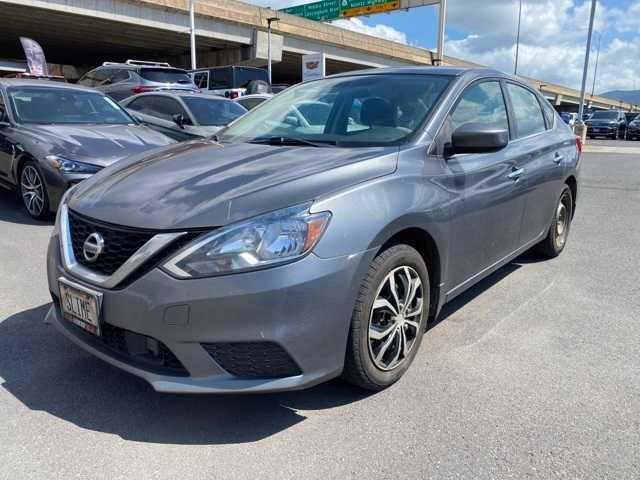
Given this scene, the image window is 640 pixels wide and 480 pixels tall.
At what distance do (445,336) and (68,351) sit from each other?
7.30 feet

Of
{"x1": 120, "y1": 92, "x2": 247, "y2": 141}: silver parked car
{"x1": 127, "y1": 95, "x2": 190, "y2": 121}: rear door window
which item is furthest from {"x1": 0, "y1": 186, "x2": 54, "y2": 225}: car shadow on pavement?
{"x1": 127, "y1": 95, "x2": 190, "y2": 121}: rear door window

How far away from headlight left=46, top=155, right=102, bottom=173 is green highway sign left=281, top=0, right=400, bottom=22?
32.8 metres

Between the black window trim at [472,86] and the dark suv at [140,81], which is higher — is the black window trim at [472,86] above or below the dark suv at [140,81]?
below

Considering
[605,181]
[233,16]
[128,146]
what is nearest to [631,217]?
[605,181]

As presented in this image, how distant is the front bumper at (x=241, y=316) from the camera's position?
2.13 m

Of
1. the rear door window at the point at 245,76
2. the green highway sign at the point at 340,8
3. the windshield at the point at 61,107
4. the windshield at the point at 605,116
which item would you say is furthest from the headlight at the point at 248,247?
the green highway sign at the point at 340,8

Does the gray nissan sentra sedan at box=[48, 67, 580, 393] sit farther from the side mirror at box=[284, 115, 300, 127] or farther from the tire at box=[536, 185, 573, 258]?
the tire at box=[536, 185, 573, 258]

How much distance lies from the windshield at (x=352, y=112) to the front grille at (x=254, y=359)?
4.28 feet

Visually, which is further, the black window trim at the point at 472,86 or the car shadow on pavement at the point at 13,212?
the car shadow on pavement at the point at 13,212

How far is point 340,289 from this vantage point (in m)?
2.28

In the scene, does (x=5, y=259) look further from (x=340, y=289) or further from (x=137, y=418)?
(x=340, y=289)

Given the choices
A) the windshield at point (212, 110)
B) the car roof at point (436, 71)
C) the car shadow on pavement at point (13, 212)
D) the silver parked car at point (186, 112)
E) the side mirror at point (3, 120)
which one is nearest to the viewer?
the car roof at point (436, 71)

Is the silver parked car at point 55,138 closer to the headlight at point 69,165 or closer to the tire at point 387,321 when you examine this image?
the headlight at point 69,165

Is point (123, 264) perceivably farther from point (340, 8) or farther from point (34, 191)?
point (340, 8)
